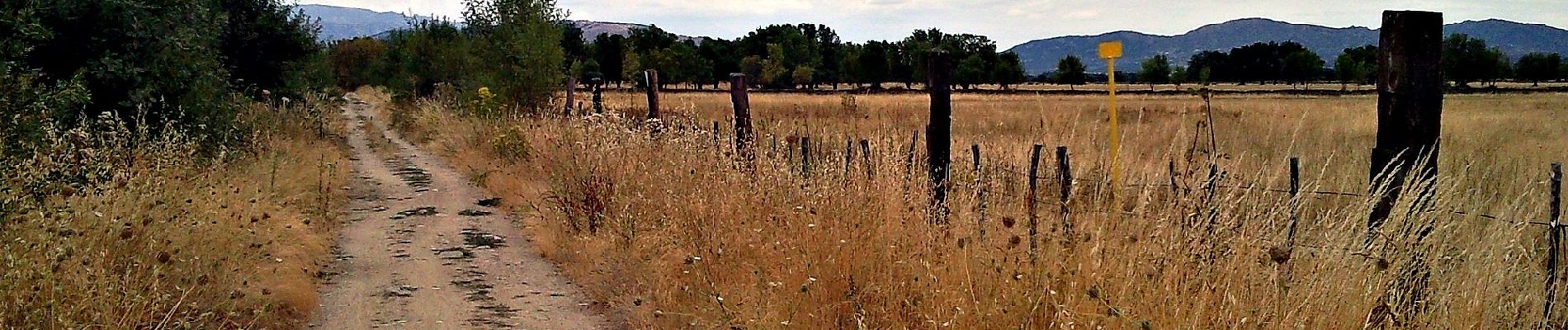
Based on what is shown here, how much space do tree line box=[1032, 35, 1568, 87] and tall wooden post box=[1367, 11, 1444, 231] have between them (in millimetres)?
64521

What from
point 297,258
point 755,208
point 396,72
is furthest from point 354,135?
point 755,208

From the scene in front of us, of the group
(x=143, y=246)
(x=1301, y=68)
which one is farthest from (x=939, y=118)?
(x=1301, y=68)

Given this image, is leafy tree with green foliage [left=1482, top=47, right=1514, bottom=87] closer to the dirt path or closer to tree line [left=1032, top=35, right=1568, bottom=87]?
tree line [left=1032, top=35, right=1568, bottom=87]

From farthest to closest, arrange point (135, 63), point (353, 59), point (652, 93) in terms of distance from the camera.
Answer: point (353, 59), point (652, 93), point (135, 63)

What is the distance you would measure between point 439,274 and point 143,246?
7.05 feet

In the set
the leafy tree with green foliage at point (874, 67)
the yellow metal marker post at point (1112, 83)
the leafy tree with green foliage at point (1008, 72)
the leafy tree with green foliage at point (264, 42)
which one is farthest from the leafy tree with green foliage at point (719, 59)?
the yellow metal marker post at point (1112, 83)

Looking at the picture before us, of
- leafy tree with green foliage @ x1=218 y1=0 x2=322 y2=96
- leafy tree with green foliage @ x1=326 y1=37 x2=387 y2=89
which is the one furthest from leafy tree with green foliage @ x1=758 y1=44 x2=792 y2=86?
leafy tree with green foliage @ x1=218 y1=0 x2=322 y2=96

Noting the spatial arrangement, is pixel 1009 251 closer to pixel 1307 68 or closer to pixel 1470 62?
pixel 1470 62

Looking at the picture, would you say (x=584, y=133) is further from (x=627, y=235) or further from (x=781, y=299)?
(x=781, y=299)

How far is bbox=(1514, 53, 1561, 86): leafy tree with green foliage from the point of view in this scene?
240 feet

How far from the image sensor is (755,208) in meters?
6.30

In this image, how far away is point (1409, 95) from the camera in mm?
4105

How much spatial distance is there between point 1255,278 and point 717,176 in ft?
12.9

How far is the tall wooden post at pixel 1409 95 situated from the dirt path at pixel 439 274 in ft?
12.7
